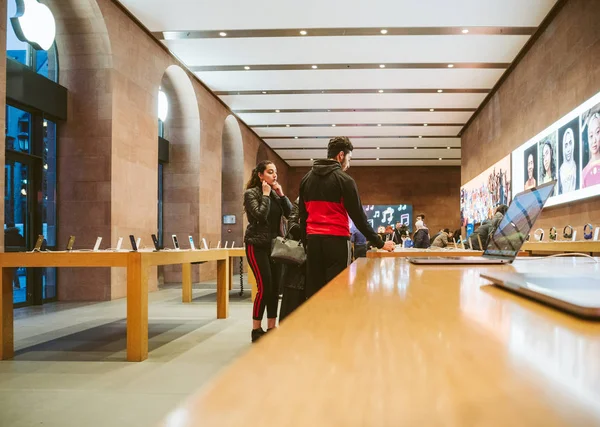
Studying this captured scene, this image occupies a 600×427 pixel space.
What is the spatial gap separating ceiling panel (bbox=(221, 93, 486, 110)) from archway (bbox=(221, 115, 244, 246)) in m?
1.58

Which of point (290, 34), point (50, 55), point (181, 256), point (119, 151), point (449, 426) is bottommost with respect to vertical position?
point (181, 256)

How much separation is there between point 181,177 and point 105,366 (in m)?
6.98

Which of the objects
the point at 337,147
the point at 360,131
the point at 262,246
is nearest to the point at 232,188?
the point at 360,131

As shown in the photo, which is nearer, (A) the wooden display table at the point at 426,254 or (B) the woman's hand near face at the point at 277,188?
(A) the wooden display table at the point at 426,254

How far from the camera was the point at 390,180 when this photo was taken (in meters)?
18.9

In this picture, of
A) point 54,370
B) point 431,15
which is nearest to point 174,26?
point 431,15

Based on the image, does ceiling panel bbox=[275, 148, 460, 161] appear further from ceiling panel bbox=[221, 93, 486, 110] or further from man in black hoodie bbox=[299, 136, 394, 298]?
man in black hoodie bbox=[299, 136, 394, 298]

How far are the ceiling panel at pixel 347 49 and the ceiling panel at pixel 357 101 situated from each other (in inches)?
72.9

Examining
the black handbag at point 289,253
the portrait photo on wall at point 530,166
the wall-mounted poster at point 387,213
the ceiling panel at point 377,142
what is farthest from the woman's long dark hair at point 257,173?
the wall-mounted poster at point 387,213

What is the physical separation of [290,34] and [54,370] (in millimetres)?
5930

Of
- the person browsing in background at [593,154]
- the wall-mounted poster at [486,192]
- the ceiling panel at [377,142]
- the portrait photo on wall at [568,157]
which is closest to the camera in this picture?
the person browsing in background at [593,154]

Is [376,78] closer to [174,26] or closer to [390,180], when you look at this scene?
[174,26]

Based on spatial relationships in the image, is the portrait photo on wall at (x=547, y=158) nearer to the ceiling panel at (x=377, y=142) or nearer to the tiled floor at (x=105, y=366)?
the tiled floor at (x=105, y=366)

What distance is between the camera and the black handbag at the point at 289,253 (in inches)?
122
